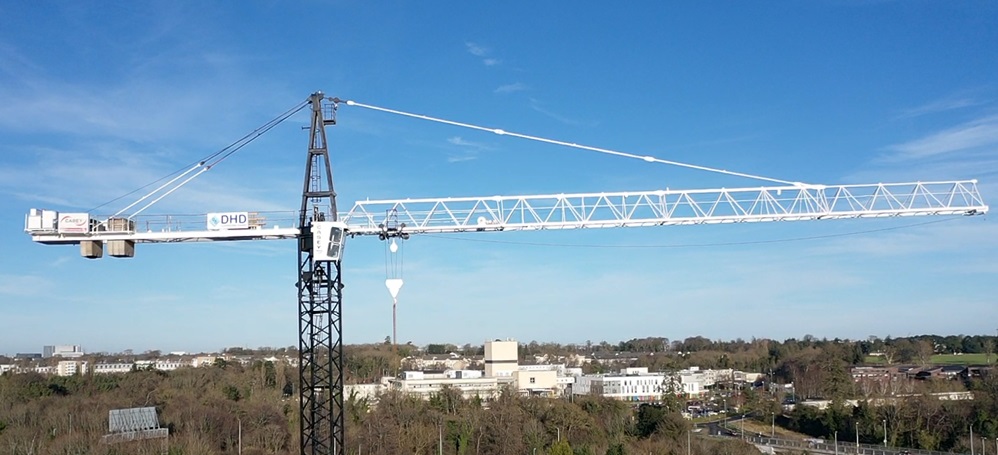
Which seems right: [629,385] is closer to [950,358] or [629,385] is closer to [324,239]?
[950,358]

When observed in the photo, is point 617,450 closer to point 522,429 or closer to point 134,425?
point 522,429

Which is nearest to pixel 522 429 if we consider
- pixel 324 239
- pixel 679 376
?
pixel 324 239

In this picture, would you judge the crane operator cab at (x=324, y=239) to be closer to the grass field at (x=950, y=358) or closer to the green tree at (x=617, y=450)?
the green tree at (x=617, y=450)

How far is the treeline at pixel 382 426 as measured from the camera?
36.4 m

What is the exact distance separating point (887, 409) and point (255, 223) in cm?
3614

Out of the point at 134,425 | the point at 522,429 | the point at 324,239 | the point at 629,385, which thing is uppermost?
the point at 324,239

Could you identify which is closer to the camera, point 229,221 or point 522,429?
point 229,221

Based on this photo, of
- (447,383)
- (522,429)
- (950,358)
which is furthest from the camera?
(950,358)

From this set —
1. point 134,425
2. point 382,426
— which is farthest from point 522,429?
point 134,425

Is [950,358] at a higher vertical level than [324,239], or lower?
lower

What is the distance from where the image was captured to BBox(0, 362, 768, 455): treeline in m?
36.4

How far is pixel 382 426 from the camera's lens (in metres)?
41.5

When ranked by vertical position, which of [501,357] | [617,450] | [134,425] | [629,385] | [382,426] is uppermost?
[501,357]

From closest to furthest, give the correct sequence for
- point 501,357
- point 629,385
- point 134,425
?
point 134,425 < point 629,385 < point 501,357
